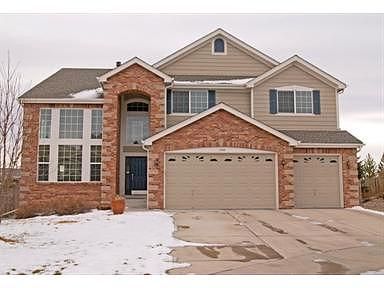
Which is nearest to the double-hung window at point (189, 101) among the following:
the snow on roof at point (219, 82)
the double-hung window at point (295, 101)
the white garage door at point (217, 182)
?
the snow on roof at point (219, 82)

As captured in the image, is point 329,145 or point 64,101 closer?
point 329,145

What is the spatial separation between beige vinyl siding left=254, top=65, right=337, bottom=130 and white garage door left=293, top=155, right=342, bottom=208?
207 cm

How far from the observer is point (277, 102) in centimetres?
1991

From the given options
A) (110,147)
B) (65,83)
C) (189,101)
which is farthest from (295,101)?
(65,83)

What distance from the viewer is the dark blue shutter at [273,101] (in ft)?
65.0

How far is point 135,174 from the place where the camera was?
2019 cm

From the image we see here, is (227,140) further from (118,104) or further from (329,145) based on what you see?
(118,104)

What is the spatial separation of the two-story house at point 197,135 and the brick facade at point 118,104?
44mm

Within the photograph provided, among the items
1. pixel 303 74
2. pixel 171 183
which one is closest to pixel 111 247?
pixel 171 183

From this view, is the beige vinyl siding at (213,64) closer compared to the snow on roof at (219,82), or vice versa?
the snow on roof at (219,82)

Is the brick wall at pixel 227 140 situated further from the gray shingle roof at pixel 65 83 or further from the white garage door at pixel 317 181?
the gray shingle roof at pixel 65 83

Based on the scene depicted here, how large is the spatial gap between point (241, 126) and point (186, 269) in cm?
1066

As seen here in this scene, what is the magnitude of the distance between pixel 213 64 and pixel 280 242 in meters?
13.3

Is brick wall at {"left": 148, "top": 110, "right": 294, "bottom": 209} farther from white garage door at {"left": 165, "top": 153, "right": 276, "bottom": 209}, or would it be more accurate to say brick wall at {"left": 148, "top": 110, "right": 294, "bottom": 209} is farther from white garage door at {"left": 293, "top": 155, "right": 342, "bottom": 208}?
white garage door at {"left": 293, "top": 155, "right": 342, "bottom": 208}
